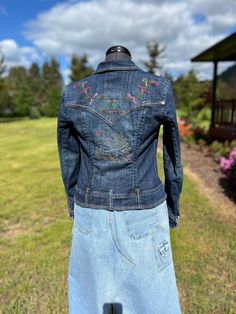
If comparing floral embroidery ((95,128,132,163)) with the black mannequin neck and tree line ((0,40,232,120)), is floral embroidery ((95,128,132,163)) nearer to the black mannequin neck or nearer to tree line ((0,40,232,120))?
the black mannequin neck

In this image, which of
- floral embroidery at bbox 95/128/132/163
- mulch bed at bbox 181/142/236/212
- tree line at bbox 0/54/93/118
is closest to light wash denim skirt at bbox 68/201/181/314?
floral embroidery at bbox 95/128/132/163

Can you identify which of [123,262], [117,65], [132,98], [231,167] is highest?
[117,65]

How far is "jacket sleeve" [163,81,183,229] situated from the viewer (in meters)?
1.47

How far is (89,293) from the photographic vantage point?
1.70m

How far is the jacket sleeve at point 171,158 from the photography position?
1471 mm

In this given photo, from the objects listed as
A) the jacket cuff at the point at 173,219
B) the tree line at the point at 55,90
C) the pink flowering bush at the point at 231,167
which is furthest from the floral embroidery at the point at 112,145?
the tree line at the point at 55,90

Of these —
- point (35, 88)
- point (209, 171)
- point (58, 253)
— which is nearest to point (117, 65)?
point (58, 253)

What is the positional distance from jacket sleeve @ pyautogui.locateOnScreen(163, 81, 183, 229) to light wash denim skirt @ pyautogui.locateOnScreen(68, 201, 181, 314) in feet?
0.48

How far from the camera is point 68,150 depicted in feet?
5.56

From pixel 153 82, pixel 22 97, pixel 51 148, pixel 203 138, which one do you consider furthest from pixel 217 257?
pixel 22 97

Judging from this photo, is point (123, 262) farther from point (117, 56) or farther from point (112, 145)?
point (117, 56)

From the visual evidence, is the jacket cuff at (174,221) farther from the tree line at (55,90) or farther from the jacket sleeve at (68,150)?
the tree line at (55,90)

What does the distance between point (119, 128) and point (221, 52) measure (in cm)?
Answer: 996

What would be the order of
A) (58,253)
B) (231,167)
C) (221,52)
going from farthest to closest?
1. (221,52)
2. (231,167)
3. (58,253)
